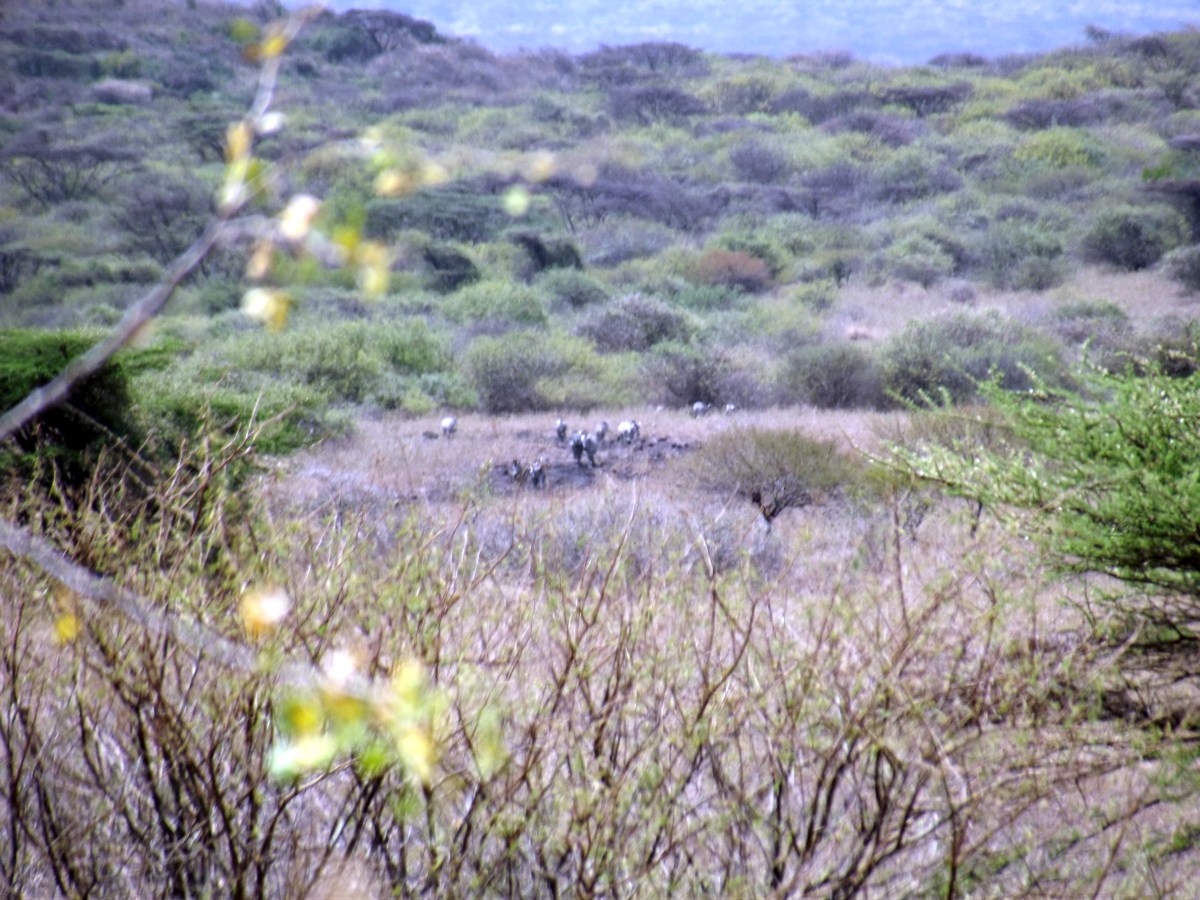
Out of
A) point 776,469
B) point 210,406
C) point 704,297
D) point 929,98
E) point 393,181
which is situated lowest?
point 704,297

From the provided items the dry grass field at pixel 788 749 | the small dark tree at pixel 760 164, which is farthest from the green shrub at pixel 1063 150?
the dry grass field at pixel 788 749

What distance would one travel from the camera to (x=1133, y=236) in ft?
74.0

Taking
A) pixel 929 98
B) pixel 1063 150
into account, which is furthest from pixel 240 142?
pixel 929 98

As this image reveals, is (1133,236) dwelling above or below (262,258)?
below

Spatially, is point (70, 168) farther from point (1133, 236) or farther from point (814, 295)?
point (1133, 236)

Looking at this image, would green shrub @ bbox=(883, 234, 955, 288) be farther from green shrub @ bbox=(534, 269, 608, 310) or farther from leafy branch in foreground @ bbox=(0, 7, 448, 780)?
leafy branch in foreground @ bbox=(0, 7, 448, 780)

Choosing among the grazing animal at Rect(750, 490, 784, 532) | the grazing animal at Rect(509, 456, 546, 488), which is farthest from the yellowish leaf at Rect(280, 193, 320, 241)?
the grazing animal at Rect(509, 456, 546, 488)

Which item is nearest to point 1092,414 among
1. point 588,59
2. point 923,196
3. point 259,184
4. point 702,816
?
point 702,816

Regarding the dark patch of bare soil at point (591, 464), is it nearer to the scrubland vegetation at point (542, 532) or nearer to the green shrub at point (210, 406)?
the scrubland vegetation at point (542, 532)

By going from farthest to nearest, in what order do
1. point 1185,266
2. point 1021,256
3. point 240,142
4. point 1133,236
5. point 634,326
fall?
point 1021,256
point 1133,236
point 1185,266
point 634,326
point 240,142

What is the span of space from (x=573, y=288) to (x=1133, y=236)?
41.7 feet

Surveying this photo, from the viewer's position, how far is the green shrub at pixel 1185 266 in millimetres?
19188

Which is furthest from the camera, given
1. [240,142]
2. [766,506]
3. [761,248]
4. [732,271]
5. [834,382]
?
[761,248]

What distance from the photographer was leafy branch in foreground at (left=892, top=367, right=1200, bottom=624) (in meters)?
3.86
